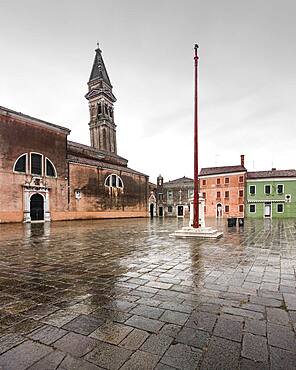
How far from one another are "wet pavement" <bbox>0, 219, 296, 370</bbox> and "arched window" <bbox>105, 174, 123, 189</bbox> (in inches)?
997

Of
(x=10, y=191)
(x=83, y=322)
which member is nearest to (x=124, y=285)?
(x=83, y=322)

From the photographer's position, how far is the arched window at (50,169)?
23.3 meters

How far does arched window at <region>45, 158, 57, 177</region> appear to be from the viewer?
23266 mm

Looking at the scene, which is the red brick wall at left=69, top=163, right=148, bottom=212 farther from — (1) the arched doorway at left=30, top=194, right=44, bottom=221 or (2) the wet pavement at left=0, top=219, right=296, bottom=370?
(2) the wet pavement at left=0, top=219, right=296, bottom=370

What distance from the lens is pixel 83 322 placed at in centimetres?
252

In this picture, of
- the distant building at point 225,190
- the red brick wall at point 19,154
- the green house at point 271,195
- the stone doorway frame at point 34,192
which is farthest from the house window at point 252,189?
the stone doorway frame at point 34,192

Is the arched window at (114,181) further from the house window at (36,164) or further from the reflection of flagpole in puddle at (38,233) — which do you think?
the reflection of flagpole in puddle at (38,233)

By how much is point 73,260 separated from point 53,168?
19.9 meters

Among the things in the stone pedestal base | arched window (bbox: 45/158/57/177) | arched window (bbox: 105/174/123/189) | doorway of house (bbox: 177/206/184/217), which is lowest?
doorway of house (bbox: 177/206/184/217)

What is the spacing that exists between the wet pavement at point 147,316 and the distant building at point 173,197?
37.8 meters

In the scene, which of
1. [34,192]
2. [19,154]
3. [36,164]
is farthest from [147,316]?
[36,164]

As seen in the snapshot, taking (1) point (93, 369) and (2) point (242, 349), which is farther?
(2) point (242, 349)

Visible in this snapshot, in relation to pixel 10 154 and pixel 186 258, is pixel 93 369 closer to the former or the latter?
pixel 186 258

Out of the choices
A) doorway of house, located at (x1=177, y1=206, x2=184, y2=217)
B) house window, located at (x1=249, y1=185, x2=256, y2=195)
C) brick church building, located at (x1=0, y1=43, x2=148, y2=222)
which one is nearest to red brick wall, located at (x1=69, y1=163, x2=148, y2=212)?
brick church building, located at (x1=0, y1=43, x2=148, y2=222)
